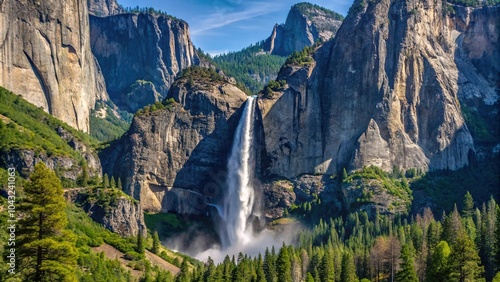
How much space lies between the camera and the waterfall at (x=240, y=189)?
184 m

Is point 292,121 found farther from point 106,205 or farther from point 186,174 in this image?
point 106,205

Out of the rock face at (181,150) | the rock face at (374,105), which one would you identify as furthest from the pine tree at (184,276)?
the rock face at (374,105)

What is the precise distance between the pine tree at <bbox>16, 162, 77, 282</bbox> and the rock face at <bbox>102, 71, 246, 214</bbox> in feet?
483

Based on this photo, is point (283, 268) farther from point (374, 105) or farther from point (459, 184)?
point (374, 105)

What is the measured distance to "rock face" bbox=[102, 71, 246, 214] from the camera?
184125 mm

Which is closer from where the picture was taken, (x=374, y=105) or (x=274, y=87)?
(x=374, y=105)

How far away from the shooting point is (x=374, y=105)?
181750mm

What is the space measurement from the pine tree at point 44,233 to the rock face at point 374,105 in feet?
479

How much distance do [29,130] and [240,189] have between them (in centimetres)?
5768

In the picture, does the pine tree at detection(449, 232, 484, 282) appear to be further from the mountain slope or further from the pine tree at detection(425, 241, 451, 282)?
the mountain slope

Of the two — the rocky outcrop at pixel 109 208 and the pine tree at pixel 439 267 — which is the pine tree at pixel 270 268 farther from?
the rocky outcrop at pixel 109 208

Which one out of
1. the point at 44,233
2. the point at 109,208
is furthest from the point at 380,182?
the point at 44,233

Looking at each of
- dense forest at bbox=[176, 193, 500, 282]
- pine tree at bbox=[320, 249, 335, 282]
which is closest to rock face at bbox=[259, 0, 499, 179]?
dense forest at bbox=[176, 193, 500, 282]

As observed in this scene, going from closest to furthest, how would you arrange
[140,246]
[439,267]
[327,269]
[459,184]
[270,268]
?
1. [439,267]
2. [327,269]
3. [270,268]
4. [140,246]
5. [459,184]
